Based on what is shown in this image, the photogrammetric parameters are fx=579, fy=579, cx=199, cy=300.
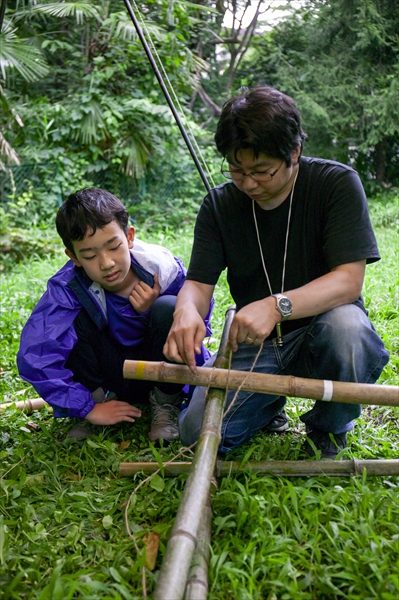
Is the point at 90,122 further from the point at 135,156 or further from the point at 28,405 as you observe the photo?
the point at 28,405

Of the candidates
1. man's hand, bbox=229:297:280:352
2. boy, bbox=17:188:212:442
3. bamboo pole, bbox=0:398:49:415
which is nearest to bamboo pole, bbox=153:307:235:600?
man's hand, bbox=229:297:280:352

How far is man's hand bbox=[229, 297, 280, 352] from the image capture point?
6.15 feet

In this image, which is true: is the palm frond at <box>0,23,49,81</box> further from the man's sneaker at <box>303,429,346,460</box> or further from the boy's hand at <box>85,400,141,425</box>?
the man's sneaker at <box>303,429,346,460</box>

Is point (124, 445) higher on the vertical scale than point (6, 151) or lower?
lower

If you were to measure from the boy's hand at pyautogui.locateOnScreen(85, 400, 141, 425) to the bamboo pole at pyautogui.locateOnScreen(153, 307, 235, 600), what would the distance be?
2.49ft

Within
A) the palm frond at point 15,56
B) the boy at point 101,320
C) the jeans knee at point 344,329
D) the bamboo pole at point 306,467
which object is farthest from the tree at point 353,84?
the bamboo pole at point 306,467

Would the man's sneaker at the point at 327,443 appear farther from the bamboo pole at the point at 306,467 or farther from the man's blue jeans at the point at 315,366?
the bamboo pole at the point at 306,467

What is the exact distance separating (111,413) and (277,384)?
1000mm

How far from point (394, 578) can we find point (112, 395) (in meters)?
1.65

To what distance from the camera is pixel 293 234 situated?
2240mm

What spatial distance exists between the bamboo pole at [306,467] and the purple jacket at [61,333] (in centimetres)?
Result: 59

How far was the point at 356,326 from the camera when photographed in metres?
2.03

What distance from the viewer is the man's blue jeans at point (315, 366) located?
204 centimetres

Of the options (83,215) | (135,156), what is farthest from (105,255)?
(135,156)
